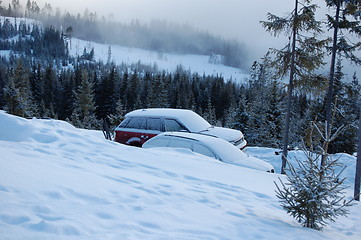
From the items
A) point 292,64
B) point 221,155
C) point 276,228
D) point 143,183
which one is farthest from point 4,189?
point 292,64

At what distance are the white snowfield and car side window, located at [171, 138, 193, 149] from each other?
181 cm

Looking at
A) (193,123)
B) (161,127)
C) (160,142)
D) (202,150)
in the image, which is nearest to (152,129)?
(161,127)

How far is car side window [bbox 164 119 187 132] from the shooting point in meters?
9.88

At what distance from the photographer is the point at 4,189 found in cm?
288

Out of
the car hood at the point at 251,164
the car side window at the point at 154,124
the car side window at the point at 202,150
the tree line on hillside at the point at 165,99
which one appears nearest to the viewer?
the car hood at the point at 251,164

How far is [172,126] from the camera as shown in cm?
995

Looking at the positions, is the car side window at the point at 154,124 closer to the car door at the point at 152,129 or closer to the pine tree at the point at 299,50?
the car door at the point at 152,129

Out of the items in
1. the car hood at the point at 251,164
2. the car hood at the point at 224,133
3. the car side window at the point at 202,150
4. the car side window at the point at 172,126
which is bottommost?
the car hood at the point at 251,164

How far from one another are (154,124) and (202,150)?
9.85ft

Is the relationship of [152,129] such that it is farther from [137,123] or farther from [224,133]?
[224,133]

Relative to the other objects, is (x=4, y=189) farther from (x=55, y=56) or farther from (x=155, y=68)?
(x=155, y=68)

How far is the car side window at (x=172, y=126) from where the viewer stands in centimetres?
988

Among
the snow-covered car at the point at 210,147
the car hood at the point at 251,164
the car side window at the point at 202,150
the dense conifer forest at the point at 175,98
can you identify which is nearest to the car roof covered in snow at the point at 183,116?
the snow-covered car at the point at 210,147

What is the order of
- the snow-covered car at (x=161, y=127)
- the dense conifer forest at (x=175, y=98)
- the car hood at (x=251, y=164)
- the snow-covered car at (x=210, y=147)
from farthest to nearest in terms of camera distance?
the dense conifer forest at (x=175, y=98) < the snow-covered car at (x=161, y=127) < the snow-covered car at (x=210, y=147) < the car hood at (x=251, y=164)
